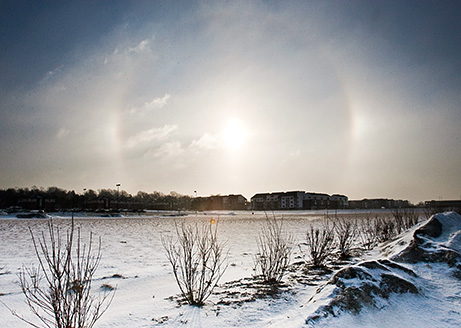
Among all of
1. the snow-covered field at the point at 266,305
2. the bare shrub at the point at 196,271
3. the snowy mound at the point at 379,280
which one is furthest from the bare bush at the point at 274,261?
the snowy mound at the point at 379,280

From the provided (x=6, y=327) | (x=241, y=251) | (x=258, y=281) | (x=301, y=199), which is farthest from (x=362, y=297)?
(x=301, y=199)

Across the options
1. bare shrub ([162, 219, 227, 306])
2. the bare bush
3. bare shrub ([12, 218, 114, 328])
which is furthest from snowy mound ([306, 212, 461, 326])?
bare shrub ([12, 218, 114, 328])

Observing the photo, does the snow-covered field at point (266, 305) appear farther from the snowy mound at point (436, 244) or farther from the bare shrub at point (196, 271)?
the bare shrub at point (196, 271)

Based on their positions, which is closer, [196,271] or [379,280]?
[379,280]

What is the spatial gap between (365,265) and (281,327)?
1980 mm

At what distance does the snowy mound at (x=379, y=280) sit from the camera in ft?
13.0

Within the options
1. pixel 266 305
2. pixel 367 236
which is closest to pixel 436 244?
pixel 266 305

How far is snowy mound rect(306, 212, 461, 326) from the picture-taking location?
397 centimetres

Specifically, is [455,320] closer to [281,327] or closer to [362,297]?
[362,297]

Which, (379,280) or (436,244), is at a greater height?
(436,244)

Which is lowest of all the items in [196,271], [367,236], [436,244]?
[196,271]

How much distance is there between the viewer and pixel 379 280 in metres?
4.50

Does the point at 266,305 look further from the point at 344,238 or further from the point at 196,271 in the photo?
the point at 344,238

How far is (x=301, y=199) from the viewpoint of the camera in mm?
103125
